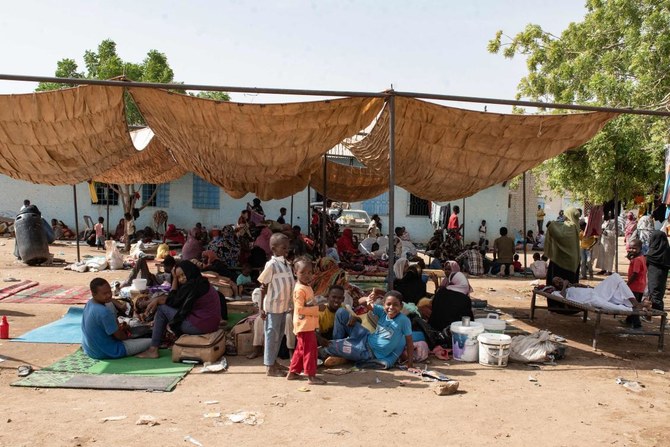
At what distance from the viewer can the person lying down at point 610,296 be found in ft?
A: 26.8

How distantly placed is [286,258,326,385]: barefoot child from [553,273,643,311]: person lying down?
418 centimetres

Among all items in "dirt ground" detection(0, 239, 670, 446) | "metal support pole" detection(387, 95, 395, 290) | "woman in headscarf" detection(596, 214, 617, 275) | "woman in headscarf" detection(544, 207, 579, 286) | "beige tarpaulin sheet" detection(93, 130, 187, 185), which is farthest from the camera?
"woman in headscarf" detection(596, 214, 617, 275)

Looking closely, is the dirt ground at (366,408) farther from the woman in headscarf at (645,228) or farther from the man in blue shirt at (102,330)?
the woman in headscarf at (645,228)

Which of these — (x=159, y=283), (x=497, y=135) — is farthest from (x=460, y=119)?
(x=159, y=283)

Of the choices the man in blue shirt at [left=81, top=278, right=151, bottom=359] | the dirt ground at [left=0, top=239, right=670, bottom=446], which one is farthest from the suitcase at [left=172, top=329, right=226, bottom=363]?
the man in blue shirt at [left=81, top=278, right=151, bottom=359]

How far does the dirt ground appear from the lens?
4844 millimetres

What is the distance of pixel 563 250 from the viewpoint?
10.1m

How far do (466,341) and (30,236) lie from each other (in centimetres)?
1180

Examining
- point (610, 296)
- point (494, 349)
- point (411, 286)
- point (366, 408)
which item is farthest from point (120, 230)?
point (366, 408)

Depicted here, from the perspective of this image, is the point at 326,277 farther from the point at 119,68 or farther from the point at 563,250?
the point at 119,68

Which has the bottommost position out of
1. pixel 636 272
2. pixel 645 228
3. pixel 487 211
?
pixel 636 272

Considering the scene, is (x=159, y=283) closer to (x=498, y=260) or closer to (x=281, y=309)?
(x=281, y=309)

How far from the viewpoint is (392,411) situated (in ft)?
17.9

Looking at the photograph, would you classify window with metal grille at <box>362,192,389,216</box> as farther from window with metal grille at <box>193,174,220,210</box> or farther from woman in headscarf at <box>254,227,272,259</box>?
woman in headscarf at <box>254,227,272,259</box>
